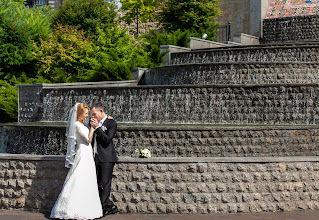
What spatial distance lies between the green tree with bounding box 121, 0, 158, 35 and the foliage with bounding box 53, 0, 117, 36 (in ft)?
7.74

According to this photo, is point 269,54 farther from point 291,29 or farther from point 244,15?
point 244,15

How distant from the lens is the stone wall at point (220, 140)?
1218 cm

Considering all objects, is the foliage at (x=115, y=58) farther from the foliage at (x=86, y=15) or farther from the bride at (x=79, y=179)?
the bride at (x=79, y=179)

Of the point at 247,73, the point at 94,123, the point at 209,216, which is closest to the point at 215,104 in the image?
the point at 247,73

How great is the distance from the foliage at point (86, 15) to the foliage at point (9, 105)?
9.71m

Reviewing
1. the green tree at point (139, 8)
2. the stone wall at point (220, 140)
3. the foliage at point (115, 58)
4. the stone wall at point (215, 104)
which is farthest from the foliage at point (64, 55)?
the stone wall at point (220, 140)

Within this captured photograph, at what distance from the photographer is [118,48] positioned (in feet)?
79.7

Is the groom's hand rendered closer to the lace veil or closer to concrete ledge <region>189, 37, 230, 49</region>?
the lace veil

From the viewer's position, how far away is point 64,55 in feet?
84.5

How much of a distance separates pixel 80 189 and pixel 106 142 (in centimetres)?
87

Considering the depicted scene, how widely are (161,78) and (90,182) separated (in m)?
10.9

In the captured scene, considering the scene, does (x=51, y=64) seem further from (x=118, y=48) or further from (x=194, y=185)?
(x=194, y=185)

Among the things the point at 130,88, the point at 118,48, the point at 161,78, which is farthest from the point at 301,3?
the point at 130,88

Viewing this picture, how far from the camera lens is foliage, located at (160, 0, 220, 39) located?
2931 centimetres
